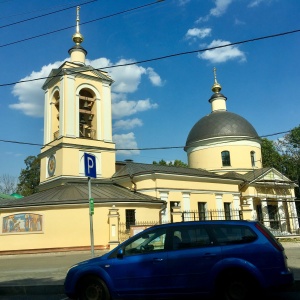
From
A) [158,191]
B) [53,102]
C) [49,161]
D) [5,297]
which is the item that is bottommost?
[5,297]

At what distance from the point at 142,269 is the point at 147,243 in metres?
0.53

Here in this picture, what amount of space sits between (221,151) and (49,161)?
Answer: 730 inches

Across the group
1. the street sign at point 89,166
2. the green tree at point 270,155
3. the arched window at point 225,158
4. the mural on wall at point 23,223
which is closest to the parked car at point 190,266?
the street sign at point 89,166

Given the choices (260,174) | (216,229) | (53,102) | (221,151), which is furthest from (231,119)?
(216,229)

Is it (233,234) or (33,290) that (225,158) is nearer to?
(33,290)

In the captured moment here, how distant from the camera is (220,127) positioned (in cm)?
3872

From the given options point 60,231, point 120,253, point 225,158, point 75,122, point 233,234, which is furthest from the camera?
point 225,158

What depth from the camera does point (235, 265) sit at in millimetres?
6395

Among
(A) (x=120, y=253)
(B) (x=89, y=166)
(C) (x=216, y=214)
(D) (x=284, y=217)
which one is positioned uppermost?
(B) (x=89, y=166)

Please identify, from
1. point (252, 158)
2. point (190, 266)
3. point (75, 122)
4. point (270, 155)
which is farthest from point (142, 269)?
point (270, 155)

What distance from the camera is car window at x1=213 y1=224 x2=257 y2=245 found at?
6648 mm

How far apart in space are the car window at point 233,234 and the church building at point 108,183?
11067mm

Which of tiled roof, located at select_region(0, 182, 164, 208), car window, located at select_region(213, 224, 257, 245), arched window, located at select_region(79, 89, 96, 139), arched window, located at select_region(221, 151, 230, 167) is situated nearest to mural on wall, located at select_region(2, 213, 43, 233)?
tiled roof, located at select_region(0, 182, 164, 208)

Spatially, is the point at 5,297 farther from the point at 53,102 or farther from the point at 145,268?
the point at 53,102
